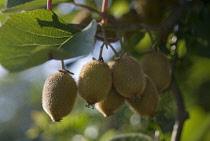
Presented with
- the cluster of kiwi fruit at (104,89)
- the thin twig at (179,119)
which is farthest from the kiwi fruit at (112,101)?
the thin twig at (179,119)

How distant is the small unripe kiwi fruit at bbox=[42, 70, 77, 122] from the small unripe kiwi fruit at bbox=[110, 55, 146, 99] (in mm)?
103

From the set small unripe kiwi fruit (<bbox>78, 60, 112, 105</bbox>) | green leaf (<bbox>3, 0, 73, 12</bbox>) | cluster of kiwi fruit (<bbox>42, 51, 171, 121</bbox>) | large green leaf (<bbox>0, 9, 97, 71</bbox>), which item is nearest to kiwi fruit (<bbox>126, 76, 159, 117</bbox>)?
cluster of kiwi fruit (<bbox>42, 51, 171, 121</bbox>)

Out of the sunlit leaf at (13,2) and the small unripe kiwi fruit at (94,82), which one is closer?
the small unripe kiwi fruit at (94,82)

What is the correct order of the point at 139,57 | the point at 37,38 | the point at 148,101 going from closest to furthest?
the point at 37,38, the point at 148,101, the point at 139,57

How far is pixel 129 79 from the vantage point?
1114mm

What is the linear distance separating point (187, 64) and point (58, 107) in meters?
0.81

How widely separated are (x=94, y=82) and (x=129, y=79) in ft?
0.28

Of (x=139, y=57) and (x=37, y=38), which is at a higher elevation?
(x=37, y=38)

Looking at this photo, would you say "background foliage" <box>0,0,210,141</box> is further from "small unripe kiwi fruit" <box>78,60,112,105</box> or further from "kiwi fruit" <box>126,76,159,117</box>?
"kiwi fruit" <box>126,76,159,117</box>

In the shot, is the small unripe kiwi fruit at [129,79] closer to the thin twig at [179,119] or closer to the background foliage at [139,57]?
the background foliage at [139,57]

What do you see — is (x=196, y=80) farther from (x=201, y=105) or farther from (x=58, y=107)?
(x=58, y=107)

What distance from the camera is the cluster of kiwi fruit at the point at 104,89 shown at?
1.09 meters

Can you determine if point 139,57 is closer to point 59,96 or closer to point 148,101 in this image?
point 148,101

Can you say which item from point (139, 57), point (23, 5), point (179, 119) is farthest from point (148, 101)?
point (139, 57)
